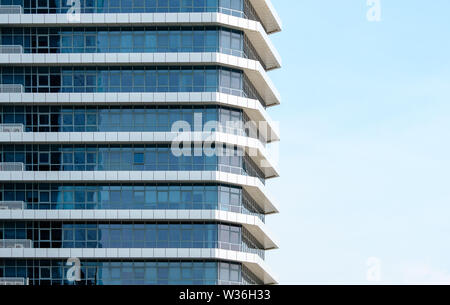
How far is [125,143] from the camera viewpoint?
401ft

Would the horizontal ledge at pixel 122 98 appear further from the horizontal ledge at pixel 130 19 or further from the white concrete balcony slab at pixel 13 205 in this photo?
the white concrete balcony slab at pixel 13 205

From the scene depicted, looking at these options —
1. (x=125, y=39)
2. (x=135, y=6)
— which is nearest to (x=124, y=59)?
(x=125, y=39)

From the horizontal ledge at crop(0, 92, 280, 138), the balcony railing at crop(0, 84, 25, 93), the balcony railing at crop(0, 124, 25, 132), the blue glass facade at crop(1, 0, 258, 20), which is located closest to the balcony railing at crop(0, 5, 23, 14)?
the blue glass facade at crop(1, 0, 258, 20)

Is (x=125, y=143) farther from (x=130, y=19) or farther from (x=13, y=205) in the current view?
(x=13, y=205)

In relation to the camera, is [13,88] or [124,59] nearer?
[124,59]

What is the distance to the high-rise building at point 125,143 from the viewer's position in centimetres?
11988

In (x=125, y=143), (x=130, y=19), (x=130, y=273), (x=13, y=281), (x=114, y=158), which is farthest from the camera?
(x=130, y=19)

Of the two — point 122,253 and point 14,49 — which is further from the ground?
point 14,49

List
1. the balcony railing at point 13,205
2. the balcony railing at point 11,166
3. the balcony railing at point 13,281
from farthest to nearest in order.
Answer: the balcony railing at point 11,166, the balcony railing at point 13,205, the balcony railing at point 13,281

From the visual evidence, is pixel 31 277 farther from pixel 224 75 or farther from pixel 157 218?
pixel 224 75

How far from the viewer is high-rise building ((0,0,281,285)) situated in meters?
120

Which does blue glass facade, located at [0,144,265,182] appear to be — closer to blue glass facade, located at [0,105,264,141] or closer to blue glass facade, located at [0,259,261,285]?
blue glass facade, located at [0,105,264,141]

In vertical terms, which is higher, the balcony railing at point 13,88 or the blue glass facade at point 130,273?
the balcony railing at point 13,88

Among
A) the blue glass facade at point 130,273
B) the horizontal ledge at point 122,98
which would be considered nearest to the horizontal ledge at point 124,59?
the horizontal ledge at point 122,98
